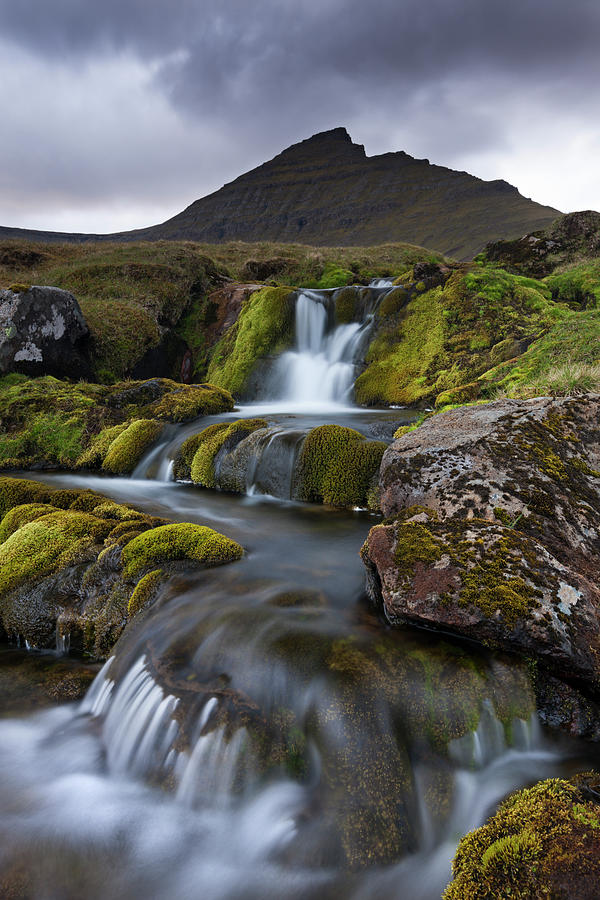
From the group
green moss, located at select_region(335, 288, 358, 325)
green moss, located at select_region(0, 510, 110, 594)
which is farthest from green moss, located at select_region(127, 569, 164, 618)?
green moss, located at select_region(335, 288, 358, 325)

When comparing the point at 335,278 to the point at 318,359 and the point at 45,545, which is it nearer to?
the point at 318,359

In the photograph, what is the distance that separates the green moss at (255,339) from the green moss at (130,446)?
4.85 m

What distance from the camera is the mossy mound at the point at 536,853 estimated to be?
1.74 m

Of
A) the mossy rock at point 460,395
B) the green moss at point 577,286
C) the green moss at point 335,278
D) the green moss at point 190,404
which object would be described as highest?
the green moss at point 335,278

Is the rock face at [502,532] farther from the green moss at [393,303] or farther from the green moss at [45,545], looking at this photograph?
the green moss at [393,303]

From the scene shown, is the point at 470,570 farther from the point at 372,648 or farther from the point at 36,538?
the point at 36,538

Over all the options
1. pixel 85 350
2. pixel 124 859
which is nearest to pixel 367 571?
pixel 124 859

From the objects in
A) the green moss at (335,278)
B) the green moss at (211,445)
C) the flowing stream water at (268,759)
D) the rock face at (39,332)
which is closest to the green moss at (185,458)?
the green moss at (211,445)

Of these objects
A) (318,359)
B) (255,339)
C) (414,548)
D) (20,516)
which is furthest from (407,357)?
(20,516)

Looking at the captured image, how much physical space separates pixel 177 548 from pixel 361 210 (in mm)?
174273

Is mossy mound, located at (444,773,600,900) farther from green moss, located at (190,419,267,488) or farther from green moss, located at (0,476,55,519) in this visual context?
green moss, located at (190,419,267,488)

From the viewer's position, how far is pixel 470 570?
11.0 feet

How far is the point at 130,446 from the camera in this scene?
9.61 metres

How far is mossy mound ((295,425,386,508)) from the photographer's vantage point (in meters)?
6.99
